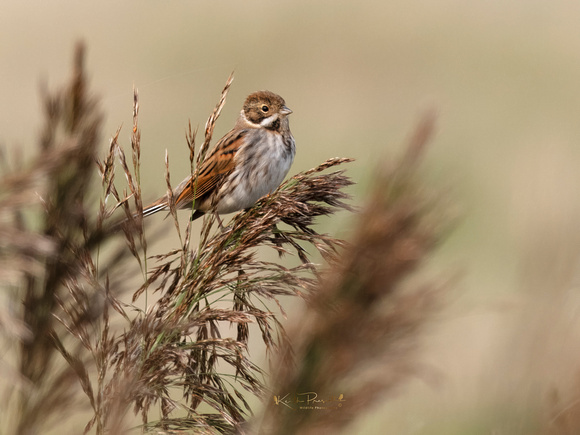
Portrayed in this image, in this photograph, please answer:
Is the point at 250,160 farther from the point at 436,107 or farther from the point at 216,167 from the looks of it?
the point at 436,107

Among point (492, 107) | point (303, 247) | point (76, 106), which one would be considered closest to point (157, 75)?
point (492, 107)

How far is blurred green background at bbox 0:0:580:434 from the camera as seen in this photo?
142 centimetres

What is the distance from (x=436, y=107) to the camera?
3.98 feet

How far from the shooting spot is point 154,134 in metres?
10.3

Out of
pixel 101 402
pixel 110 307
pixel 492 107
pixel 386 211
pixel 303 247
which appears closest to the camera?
pixel 386 211

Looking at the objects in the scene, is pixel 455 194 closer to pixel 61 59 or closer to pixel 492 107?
pixel 492 107

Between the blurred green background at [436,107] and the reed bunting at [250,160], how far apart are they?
435 millimetres

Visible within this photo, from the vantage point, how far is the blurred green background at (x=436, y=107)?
1.42 metres

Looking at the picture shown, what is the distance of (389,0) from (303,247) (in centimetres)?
1976

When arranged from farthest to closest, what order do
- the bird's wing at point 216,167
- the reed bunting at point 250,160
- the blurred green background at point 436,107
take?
the reed bunting at point 250,160
the bird's wing at point 216,167
the blurred green background at point 436,107

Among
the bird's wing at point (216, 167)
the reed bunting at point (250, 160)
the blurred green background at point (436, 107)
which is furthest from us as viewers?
the reed bunting at point (250, 160)

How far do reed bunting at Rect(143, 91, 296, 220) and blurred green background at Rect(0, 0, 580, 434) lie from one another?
0.44 m

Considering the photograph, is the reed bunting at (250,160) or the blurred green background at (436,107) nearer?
the blurred green background at (436,107)

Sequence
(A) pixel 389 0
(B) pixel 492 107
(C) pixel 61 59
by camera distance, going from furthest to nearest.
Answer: (A) pixel 389 0 → (C) pixel 61 59 → (B) pixel 492 107
